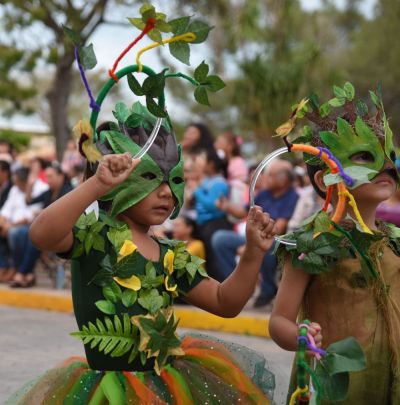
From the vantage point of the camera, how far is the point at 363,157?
3.27 m

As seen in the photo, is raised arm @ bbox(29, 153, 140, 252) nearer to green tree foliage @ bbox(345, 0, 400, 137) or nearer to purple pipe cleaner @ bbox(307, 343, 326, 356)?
purple pipe cleaner @ bbox(307, 343, 326, 356)

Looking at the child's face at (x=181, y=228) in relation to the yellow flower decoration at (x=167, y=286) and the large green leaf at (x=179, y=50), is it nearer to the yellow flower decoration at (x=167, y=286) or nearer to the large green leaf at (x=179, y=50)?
the yellow flower decoration at (x=167, y=286)

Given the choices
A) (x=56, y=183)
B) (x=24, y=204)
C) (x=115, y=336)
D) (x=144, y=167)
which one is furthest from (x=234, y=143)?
(x=115, y=336)

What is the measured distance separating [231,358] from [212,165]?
540 centimetres

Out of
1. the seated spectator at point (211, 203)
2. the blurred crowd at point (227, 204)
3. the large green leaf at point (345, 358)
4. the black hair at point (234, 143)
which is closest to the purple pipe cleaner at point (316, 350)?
the large green leaf at point (345, 358)

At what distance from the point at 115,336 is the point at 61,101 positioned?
48.4 feet

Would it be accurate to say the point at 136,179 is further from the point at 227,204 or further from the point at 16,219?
the point at 16,219

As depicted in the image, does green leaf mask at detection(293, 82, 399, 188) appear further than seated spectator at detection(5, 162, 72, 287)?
No

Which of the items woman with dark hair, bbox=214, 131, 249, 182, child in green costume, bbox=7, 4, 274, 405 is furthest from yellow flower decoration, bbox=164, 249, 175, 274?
woman with dark hair, bbox=214, 131, 249, 182

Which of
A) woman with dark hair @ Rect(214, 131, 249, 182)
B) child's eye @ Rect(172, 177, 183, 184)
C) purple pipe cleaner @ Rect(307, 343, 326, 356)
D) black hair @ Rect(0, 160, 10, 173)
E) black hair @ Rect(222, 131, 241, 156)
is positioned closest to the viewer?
purple pipe cleaner @ Rect(307, 343, 326, 356)

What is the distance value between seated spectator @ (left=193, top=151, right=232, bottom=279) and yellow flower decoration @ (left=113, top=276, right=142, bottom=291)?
17.9 ft

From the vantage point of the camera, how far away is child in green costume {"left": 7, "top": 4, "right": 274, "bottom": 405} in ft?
10.4

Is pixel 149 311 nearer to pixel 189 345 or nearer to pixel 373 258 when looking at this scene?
pixel 189 345

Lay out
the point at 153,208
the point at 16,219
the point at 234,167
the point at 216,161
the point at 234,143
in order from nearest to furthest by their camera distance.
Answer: the point at 153,208
the point at 216,161
the point at 234,167
the point at 234,143
the point at 16,219
